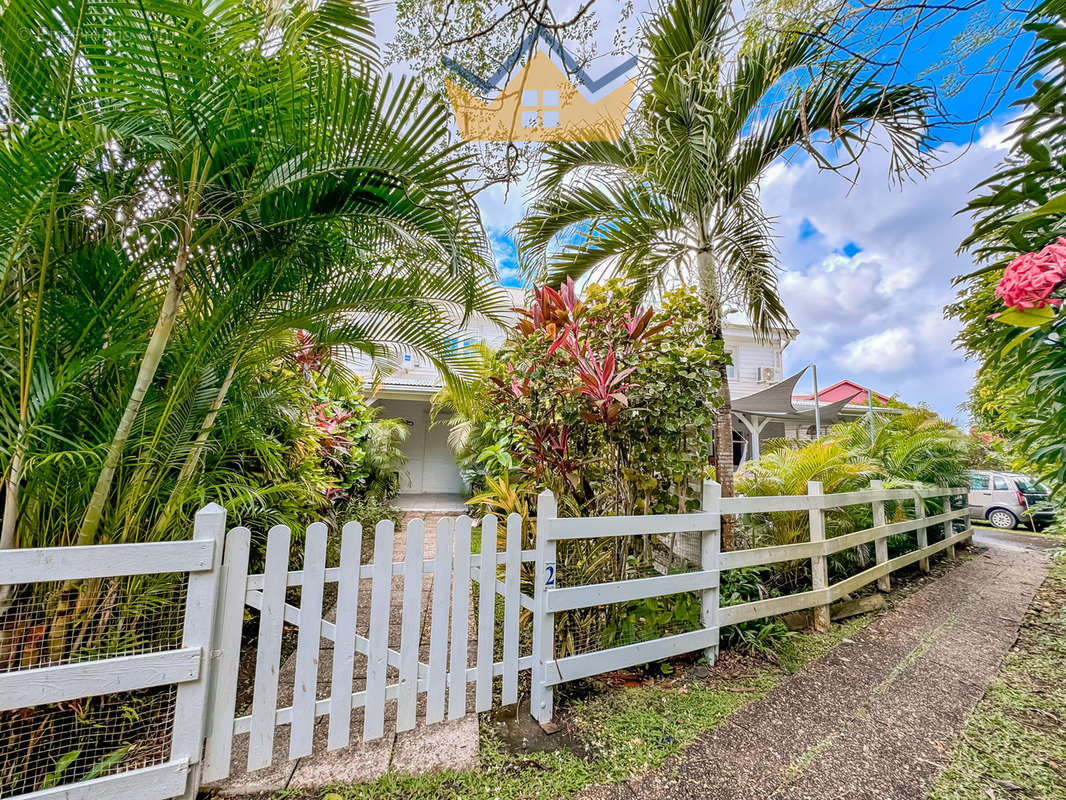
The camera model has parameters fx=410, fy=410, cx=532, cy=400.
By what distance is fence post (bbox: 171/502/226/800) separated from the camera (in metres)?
1.38

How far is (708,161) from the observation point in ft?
9.34

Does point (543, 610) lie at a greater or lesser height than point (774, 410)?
lesser

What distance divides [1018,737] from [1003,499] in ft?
35.1

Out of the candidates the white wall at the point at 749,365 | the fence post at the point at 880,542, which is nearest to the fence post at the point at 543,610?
the fence post at the point at 880,542

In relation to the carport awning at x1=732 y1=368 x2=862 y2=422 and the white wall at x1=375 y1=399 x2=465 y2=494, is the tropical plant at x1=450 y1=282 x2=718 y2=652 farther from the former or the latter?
the white wall at x1=375 y1=399 x2=465 y2=494

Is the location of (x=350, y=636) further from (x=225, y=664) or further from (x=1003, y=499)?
(x=1003, y=499)

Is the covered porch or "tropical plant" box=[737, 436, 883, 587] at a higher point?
the covered porch

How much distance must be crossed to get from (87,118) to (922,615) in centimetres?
597

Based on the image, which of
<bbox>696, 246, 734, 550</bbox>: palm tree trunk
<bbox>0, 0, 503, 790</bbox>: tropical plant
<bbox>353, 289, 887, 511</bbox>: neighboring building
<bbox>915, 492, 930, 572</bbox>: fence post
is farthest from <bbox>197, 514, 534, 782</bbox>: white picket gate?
<bbox>353, 289, 887, 511</bbox>: neighboring building

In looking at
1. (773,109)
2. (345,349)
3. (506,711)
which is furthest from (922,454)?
(345,349)

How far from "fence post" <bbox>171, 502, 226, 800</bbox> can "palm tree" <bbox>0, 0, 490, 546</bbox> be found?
1.92 feet

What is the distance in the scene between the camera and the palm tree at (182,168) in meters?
1.42

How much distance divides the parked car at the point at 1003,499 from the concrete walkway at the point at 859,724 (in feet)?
26.7

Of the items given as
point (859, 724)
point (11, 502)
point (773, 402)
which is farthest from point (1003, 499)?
point (11, 502)
